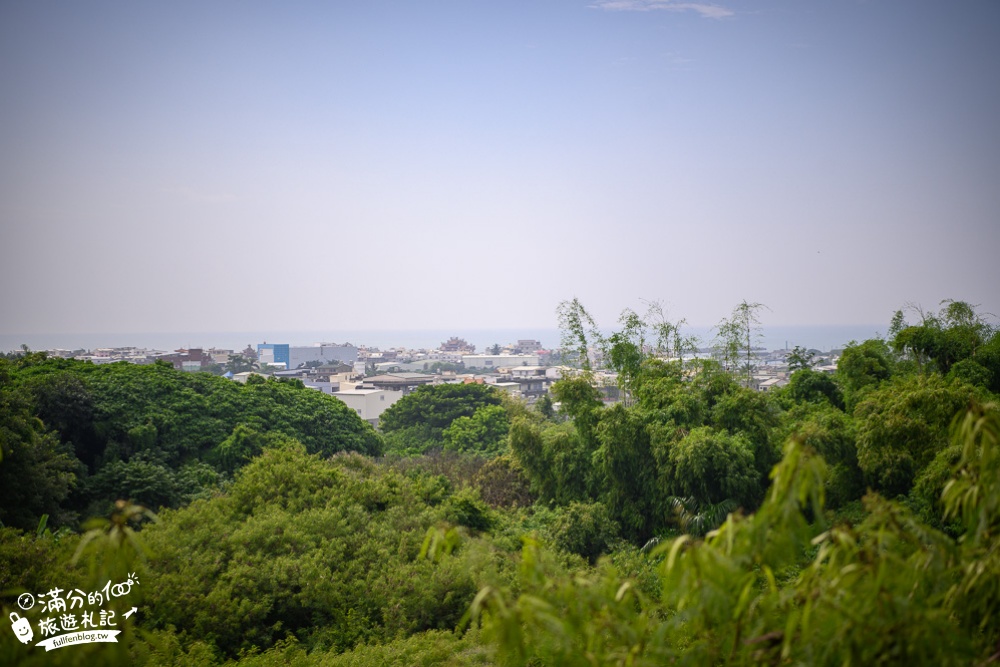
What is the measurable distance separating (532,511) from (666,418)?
229cm

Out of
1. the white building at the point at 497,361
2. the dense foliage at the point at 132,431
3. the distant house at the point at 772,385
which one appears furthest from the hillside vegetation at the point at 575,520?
the white building at the point at 497,361

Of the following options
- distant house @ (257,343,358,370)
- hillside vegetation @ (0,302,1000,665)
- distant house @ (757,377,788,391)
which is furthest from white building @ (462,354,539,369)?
hillside vegetation @ (0,302,1000,665)

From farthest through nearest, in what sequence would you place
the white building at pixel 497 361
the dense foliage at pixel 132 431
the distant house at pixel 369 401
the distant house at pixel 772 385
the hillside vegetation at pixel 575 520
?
the white building at pixel 497 361 → the distant house at pixel 369 401 → the distant house at pixel 772 385 → the dense foliage at pixel 132 431 → the hillside vegetation at pixel 575 520

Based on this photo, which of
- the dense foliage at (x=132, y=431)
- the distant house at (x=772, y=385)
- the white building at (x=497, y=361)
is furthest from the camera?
the white building at (x=497, y=361)

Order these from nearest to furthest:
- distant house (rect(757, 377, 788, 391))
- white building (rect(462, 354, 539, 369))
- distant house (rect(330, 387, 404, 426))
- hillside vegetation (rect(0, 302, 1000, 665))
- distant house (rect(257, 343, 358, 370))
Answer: hillside vegetation (rect(0, 302, 1000, 665))
distant house (rect(757, 377, 788, 391))
distant house (rect(330, 387, 404, 426))
white building (rect(462, 354, 539, 369))
distant house (rect(257, 343, 358, 370))

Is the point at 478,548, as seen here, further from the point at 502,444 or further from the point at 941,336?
the point at 502,444

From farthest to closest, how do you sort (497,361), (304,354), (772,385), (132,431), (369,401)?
(304,354), (497,361), (369,401), (772,385), (132,431)

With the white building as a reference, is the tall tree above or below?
above

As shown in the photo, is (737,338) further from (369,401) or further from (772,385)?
(369,401)

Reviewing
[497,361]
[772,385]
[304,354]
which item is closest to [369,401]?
[772,385]

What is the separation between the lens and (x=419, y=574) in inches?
233

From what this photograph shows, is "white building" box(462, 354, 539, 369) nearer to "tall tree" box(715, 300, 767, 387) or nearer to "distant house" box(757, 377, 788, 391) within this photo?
"distant house" box(757, 377, 788, 391)

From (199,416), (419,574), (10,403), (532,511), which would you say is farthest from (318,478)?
(199,416)

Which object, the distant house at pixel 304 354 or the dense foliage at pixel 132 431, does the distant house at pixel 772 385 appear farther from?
the distant house at pixel 304 354
